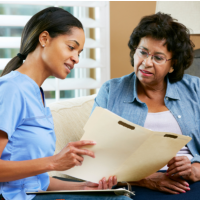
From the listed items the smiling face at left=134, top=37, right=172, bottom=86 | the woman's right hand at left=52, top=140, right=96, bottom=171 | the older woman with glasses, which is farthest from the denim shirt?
the woman's right hand at left=52, top=140, right=96, bottom=171

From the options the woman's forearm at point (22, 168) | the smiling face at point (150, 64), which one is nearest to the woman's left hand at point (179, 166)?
the smiling face at point (150, 64)

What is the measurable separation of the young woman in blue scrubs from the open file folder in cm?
4

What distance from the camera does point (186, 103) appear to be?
57.9 inches

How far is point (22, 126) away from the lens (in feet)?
3.06

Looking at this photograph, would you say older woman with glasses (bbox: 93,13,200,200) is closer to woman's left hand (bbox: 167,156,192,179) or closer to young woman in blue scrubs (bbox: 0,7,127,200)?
woman's left hand (bbox: 167,156,192,179)

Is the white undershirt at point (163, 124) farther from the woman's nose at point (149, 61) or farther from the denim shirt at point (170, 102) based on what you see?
the woman's nose at point (149, 61)

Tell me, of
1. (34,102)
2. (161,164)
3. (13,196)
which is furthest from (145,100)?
(13,196)

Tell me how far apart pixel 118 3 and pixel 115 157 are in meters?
1.61

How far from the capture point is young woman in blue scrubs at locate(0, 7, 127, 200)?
0.88 meters

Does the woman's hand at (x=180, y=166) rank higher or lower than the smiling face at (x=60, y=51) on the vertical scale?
lower

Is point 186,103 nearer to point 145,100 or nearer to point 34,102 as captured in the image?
point 145,100

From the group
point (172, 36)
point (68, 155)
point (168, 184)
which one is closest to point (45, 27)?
point (68, 155)

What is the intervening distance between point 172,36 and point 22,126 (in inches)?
35.0

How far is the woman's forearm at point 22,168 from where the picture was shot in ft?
2.83
